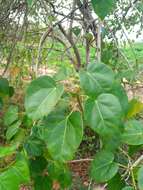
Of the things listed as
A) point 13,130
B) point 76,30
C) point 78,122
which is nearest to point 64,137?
point 78,122

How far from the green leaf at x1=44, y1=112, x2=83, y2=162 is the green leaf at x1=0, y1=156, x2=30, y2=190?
6cm

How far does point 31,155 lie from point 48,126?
0.12 meters

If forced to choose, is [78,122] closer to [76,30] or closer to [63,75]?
[63,75]

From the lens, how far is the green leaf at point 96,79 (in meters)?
0.83

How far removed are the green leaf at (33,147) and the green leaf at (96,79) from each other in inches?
8.2

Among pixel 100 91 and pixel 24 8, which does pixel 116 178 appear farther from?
pixel 24 8

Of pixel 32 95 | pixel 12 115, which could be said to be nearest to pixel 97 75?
pixel 32 95

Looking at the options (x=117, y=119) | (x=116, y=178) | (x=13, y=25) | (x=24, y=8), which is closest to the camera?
(x=117, y=119)

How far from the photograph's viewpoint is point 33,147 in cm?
96

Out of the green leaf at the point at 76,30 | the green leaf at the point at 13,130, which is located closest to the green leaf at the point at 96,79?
the green leaf at the point at 13,130

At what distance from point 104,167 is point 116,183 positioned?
6 centimetres

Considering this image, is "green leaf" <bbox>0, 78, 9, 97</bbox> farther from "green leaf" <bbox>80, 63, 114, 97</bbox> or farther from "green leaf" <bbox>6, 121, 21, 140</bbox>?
"green leaf" <bbox>80, 63, 114, 97</bbox>

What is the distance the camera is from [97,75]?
848mm

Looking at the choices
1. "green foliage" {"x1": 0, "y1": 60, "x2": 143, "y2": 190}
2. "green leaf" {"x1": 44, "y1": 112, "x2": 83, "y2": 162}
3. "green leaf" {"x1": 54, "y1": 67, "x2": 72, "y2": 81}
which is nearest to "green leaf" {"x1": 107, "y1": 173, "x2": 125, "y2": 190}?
"green foliage" {"x1": 0, "y1": 60, "x2": 143, "y2": 190}
